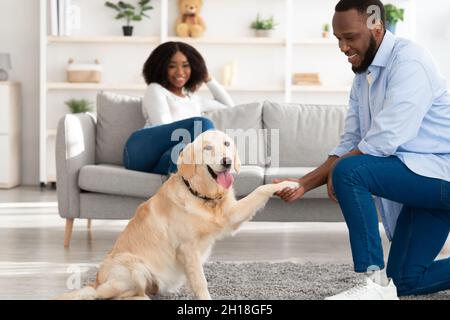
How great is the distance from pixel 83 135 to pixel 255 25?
2.86 metres

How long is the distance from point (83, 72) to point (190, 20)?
102 centimetres

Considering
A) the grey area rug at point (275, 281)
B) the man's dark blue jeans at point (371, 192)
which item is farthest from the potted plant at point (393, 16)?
the man's dark blue jeans at point (371, 192)

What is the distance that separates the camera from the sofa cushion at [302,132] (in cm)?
455

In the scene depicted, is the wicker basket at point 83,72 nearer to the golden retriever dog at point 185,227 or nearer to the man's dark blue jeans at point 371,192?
the golden retriever dog at point 185,227

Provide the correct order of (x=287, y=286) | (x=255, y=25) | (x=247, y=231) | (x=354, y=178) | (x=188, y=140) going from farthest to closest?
(x=255, y=25), (x=247, y=231), (x=188, y=140), (x=287, y=286), (x=354, y=178)

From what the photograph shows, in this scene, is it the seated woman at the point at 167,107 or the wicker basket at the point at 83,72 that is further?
the wicker basket at the point at 83,72

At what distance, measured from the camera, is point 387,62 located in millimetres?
2648

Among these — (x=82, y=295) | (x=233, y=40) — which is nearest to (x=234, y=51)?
(x=233, y=40)

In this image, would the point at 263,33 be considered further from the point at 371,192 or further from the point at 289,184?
the point at 371,192

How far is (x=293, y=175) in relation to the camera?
4.12m

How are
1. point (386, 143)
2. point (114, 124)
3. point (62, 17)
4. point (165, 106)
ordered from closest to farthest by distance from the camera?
point (386, 143) → point (165, 106) → point (114, 124) → point (62, 17)

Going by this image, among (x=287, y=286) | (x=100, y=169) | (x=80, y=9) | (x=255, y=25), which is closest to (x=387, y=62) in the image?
(x=287, y=286)

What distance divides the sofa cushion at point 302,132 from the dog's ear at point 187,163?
1830mm
